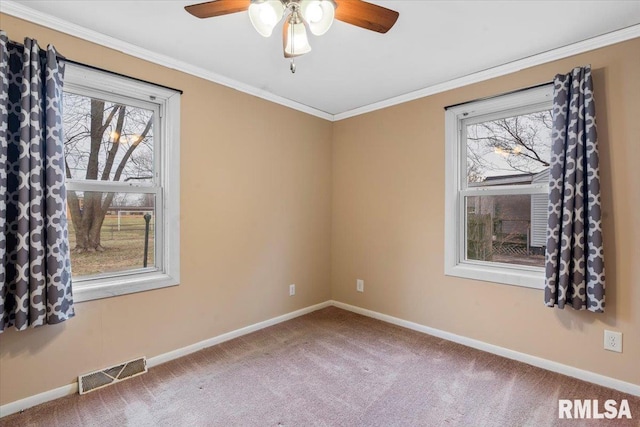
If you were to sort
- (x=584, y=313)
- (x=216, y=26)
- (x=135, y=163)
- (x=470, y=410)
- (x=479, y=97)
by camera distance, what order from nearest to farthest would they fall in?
(x=470, y=410) < (x=216, y=26) < (x=584, y=313) < (x=135, y=163) < (x=479, y=97)

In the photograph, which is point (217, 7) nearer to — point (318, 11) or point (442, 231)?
point (318, 11)

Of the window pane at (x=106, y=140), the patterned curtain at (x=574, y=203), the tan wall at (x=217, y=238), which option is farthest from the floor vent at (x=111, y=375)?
the patterned curtain at (x=574, y=203)

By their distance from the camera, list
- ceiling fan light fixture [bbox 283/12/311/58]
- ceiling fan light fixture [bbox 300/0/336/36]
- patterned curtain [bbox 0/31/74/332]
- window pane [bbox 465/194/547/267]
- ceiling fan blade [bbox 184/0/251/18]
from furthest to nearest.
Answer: window pane [bbox 465/194/547/267], patterned curtain [bbox 0/31/74/332], ceiling fan light fixture [bbox 283/12/311/58], ceiling fan blade [bbox 184/0/251/18], ceiling fan light fixture [bbox 300/0/336/36]

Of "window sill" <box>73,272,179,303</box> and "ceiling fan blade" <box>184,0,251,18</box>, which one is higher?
"ceiling fan blade" <box>184,0,251,18</box>

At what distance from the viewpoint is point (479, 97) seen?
2.77 metres

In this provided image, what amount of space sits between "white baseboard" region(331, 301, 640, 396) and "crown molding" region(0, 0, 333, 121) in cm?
260

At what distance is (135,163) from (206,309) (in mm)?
1338

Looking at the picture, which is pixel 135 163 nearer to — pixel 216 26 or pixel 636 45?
pixel 216 26

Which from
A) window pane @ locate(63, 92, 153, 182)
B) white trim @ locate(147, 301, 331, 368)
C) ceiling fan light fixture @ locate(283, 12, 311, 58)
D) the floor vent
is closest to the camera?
ceiling fan light fixture @ locate(283, 12, 311, 58)

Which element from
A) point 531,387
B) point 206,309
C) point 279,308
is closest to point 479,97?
point 531,387

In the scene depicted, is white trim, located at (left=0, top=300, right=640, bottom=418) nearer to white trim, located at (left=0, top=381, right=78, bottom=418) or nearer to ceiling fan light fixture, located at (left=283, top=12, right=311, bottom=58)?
white trim, located at (left=0, top=381, right=78, bottom=418)

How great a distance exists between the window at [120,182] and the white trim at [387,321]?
588 millimetres

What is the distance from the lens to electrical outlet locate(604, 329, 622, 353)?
2.15 meters

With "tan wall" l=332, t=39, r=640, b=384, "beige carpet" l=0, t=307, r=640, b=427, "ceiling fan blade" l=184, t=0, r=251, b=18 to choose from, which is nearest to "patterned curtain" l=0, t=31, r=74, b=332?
"beige carpet" l=0, t=307, r=640, b=427
